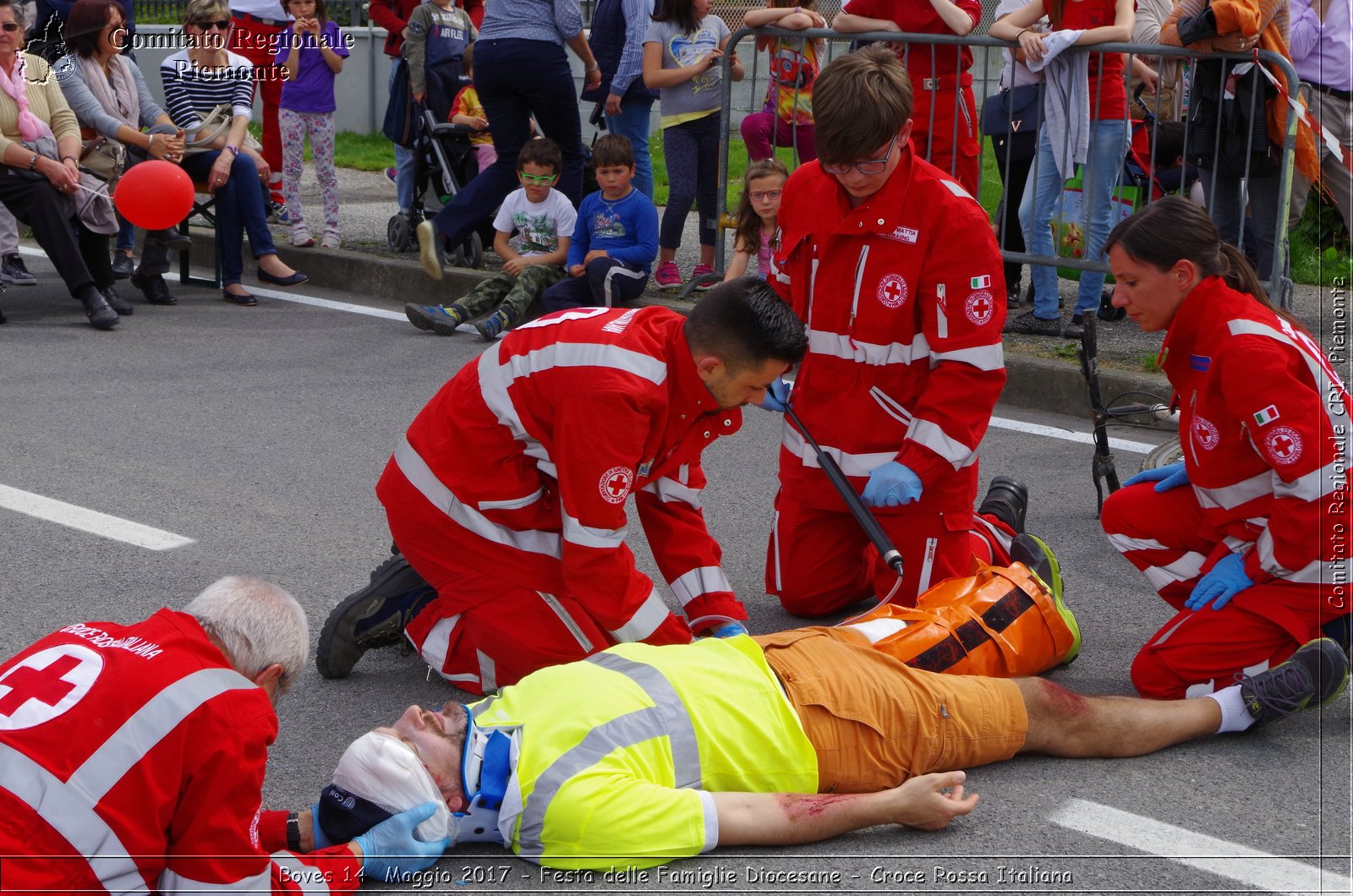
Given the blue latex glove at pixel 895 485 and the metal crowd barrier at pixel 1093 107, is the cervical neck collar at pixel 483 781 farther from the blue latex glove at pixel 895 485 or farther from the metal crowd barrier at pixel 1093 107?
the metal crowd barrier at pixel 1093 107

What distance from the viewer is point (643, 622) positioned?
3656mm

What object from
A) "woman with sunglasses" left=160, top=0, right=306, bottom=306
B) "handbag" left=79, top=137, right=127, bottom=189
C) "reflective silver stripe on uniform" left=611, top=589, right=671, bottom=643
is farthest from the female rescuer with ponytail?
"handbag" left=79, top=137, right=127, bottom=189

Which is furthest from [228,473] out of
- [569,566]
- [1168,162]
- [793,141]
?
[1168,162]

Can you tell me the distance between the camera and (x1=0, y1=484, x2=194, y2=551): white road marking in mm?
4781

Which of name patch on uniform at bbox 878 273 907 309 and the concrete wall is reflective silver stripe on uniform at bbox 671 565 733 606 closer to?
name patch on uniform at bbox 878 273 907 309

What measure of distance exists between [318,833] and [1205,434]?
239cm

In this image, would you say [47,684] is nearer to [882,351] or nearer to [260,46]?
[882,351]

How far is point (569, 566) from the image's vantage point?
11.7 feet

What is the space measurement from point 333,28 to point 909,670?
28.4ft

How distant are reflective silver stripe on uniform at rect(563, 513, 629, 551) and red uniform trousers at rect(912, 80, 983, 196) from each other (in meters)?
4.32

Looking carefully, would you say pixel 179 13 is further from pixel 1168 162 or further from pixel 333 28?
pixel 1168 162

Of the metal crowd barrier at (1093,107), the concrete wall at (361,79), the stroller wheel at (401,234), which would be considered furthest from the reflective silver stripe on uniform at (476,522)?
the concrete wall at (361,79)

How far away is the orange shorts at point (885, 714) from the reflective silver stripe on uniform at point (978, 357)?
1.08 m

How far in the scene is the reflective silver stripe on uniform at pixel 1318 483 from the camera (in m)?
3.47
